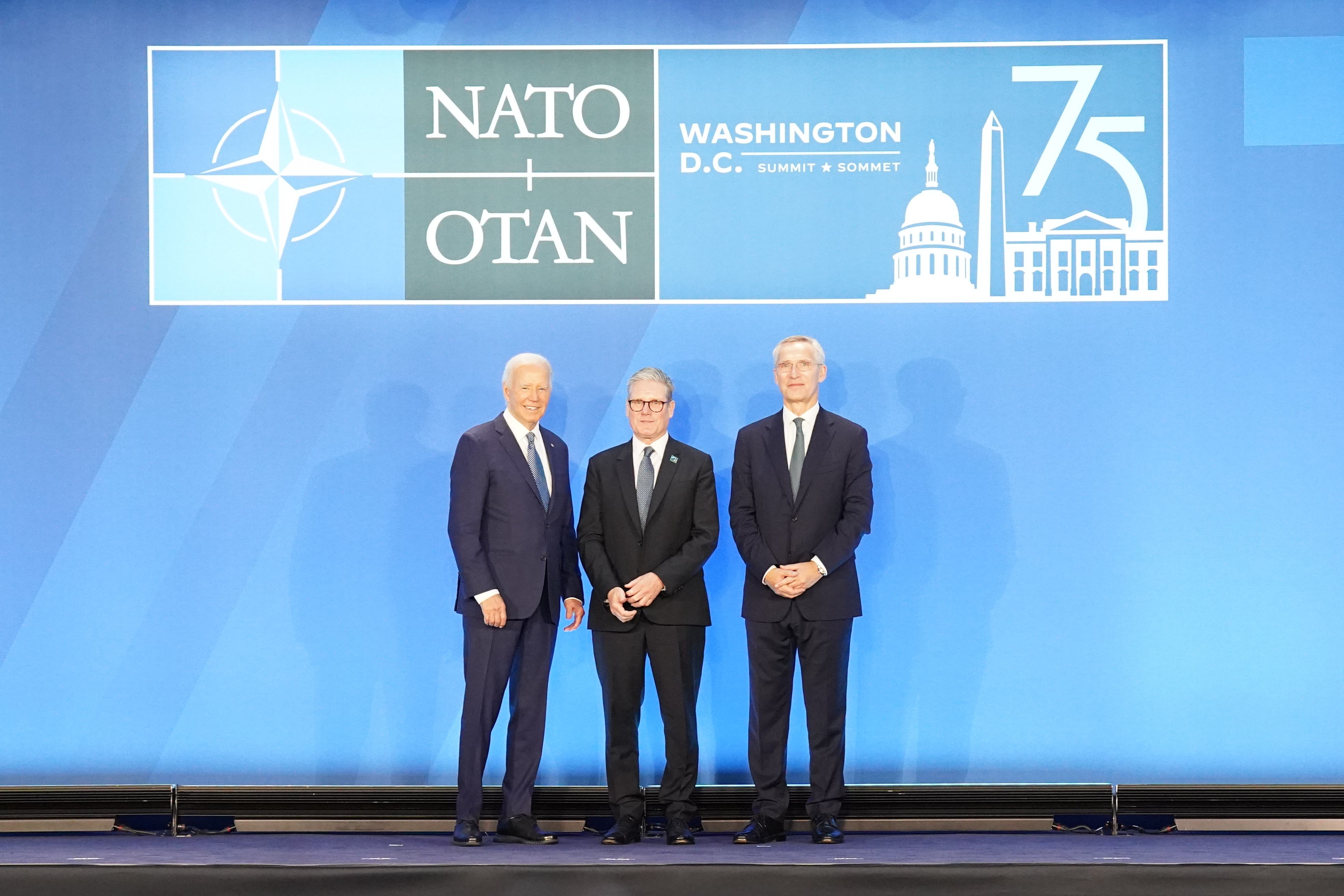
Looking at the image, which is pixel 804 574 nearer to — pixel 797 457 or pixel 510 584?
pixel 797 457

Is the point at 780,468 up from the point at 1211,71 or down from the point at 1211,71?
down

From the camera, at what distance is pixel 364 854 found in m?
4.38

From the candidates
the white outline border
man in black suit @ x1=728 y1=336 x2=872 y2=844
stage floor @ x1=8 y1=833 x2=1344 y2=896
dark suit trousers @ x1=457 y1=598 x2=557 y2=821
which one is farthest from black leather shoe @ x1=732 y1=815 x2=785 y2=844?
the white outline border

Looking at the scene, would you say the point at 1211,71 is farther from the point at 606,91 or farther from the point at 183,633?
the point at 183,633

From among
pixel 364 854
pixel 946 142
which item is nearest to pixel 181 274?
pixel 364 854

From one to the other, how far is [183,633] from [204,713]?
0.32 m

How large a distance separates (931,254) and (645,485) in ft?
4.96

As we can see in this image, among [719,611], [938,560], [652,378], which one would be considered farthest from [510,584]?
[938,560]

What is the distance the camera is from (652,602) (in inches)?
174

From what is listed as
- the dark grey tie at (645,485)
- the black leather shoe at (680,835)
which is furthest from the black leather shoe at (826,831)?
the dark grey tie at (645,485)

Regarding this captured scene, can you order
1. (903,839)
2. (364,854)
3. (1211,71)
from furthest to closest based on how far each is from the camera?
(1211,71) → (903,839) → (364,854)

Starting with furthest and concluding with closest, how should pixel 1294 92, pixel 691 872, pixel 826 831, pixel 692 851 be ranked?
pixel 1294 92 < pixel 826 831 < pixel 692 851 < pixel 691 872

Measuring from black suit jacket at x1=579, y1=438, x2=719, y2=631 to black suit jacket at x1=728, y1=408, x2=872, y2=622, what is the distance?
138 mm

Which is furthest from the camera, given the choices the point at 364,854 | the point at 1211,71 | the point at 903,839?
the point at 1211,71
